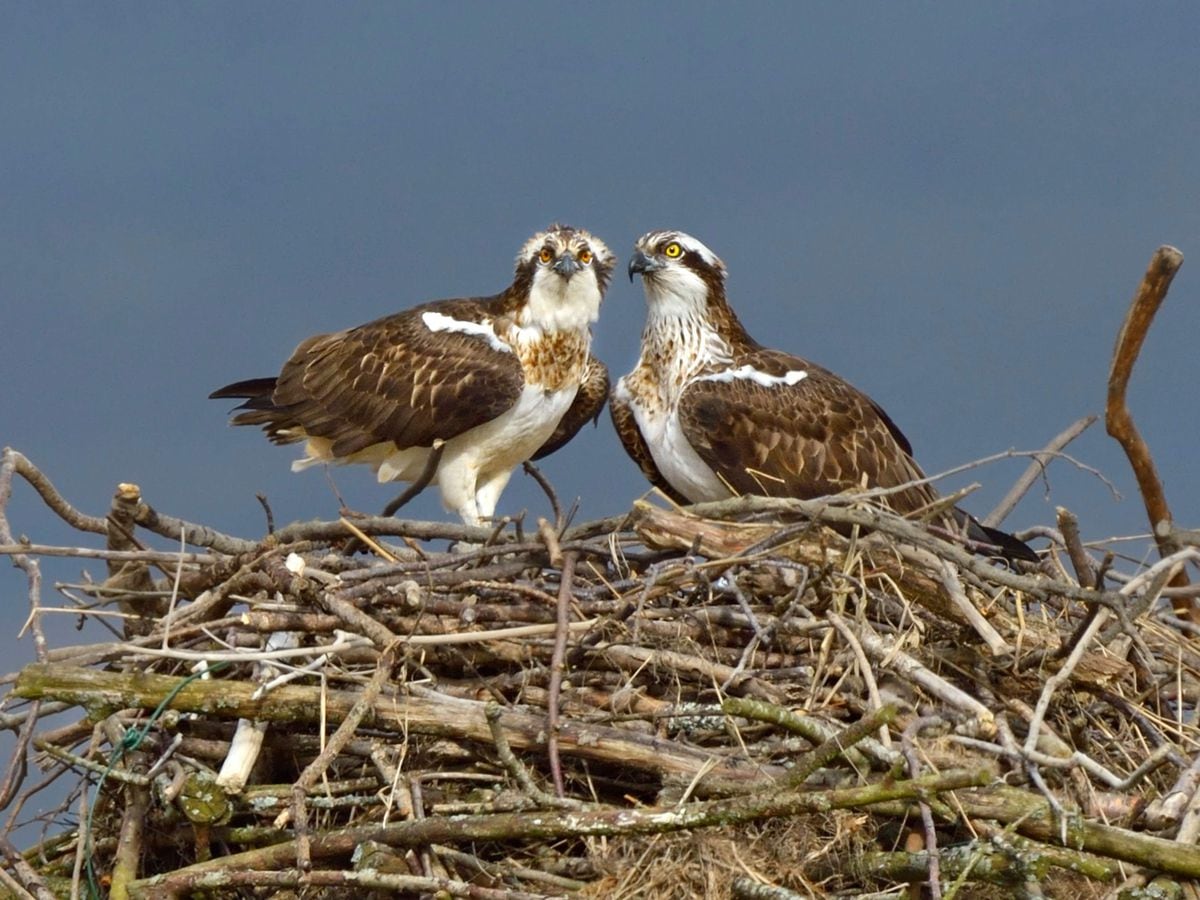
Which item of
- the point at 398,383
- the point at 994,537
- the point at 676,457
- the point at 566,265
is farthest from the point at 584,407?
A: the point at 994,537

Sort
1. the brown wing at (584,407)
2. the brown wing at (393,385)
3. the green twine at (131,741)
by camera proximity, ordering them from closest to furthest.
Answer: the green twine at (131,741), the brown wing at (393,385), the brown wing at (584,407)

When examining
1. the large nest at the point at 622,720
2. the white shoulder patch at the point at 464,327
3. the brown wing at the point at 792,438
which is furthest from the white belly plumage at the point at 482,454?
the large nest at the point at 622,720

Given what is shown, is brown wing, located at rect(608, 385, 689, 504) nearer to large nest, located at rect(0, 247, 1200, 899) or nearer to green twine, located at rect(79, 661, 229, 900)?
large nest, located at rect(0, 247, 1200, 899)

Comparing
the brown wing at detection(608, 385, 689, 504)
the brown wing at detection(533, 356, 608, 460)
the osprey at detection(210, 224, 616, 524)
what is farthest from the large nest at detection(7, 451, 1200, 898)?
the brown wing at detection(533, 356, 608, 460)

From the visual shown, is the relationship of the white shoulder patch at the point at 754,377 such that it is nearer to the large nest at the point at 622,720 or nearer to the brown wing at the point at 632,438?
the brown wing at the point at 632,438

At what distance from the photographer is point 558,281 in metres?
8.21

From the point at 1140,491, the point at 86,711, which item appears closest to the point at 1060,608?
the point at 1140,491

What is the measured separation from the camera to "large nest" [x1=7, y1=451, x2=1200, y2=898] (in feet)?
16.0

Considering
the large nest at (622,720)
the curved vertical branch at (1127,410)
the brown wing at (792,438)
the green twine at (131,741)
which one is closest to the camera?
the large nest at (622,720)

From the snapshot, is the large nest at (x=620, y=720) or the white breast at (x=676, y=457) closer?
the large nest at (x=620, y=720)

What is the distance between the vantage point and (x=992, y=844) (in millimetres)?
4824

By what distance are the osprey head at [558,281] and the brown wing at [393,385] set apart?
0.96 feet

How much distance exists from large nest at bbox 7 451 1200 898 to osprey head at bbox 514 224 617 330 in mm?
2339

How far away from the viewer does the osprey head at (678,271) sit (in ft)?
25.8
